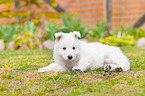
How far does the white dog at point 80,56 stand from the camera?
13.6 ft

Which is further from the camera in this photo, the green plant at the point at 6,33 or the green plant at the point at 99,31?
the green plant at the point at 99,31

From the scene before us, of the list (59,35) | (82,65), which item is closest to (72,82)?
(82,65)

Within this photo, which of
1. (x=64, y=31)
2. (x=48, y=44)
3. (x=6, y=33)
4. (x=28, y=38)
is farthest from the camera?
(x=6, y=33)

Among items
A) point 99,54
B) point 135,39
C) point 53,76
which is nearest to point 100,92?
point 53,76

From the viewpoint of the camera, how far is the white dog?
4160 millimetres

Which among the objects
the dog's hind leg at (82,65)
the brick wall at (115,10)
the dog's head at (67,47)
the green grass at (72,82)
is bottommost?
the green grass at (72,82)

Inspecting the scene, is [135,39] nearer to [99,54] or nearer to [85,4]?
[85,4]

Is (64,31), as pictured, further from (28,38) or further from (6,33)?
(6,33)

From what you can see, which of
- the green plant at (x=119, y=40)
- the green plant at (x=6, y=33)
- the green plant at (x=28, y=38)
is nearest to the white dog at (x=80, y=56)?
the green plant at (x=119, y=40)

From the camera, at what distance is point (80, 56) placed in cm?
435

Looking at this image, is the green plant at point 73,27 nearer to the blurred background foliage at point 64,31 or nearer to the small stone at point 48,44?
the blurred background foliage at point 64,31

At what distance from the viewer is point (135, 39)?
9.70 m

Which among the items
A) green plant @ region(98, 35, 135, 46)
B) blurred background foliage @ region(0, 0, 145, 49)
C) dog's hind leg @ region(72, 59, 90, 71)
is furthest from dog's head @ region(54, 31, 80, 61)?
green plant @ region(98, 35, 135, 46)

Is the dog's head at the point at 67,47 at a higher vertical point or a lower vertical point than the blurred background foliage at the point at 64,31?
lower
